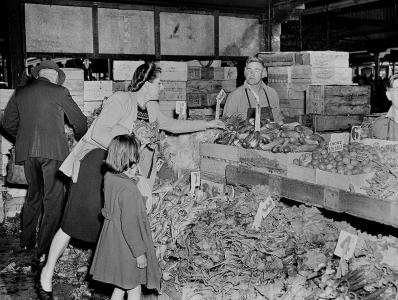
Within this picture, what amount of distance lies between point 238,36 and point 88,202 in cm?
615

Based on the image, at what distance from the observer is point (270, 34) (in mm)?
10062

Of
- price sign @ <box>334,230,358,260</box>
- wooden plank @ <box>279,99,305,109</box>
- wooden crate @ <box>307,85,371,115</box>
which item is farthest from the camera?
wooden plank @ <box>279,99,305,109</box>

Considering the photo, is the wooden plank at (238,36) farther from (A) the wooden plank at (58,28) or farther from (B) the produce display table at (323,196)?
(B) the produce display table at (323,196)

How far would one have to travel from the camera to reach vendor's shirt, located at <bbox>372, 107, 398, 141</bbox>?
16.4 ft

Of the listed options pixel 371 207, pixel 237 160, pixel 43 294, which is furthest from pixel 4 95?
pixel 371 207

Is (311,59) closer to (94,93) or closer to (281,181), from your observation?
(281,181)

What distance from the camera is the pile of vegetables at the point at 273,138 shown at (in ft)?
16.0

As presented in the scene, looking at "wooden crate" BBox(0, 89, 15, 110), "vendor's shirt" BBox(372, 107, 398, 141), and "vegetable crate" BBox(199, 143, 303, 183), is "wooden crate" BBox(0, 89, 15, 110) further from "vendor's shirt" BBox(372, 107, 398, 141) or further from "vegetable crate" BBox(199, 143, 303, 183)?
"vendor's shirt" BBox(372, 107, 398, 141)

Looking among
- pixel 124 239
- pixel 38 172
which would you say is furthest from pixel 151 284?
pixel 38 172

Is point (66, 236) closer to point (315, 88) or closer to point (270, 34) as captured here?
point (315, 88)

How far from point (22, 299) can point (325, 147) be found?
3477mm

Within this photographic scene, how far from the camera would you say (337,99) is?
692 centimetres

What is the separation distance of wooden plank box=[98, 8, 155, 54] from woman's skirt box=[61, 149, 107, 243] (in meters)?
4.27

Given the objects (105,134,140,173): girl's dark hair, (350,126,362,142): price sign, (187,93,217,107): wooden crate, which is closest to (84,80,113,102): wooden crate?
(187,93,217,107): wooden crate
